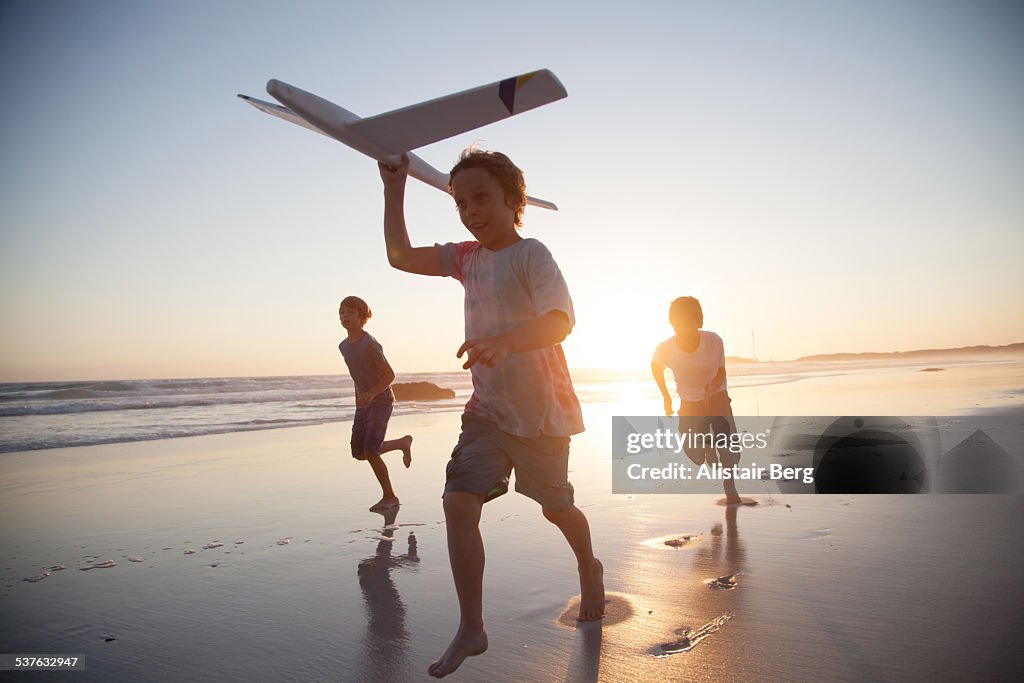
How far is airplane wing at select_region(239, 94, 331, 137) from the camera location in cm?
279

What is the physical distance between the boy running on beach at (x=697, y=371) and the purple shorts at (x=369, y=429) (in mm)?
2538

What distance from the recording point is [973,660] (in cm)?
227

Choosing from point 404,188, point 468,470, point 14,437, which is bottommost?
point 14,437

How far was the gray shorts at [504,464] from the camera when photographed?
260cm

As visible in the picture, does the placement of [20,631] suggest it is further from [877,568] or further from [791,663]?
[877,568]

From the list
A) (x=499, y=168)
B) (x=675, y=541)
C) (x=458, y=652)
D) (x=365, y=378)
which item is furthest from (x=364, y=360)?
(x=458, y=652)

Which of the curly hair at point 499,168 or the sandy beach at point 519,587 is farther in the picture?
the curly hair at point 499,168

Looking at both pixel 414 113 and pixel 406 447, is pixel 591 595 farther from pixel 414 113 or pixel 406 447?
pixel 406 447

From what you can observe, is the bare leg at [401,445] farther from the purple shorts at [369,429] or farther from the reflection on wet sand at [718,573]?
the reflection on wet sand at [718,573]

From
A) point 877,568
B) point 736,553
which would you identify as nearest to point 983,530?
point 877,568

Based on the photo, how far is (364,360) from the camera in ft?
20.4

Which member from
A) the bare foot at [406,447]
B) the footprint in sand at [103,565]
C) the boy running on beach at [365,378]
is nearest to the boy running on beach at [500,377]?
the footprint in sand at [103,565]

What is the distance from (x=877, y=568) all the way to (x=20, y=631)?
4.07 m

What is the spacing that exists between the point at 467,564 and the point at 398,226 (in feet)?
4.74
